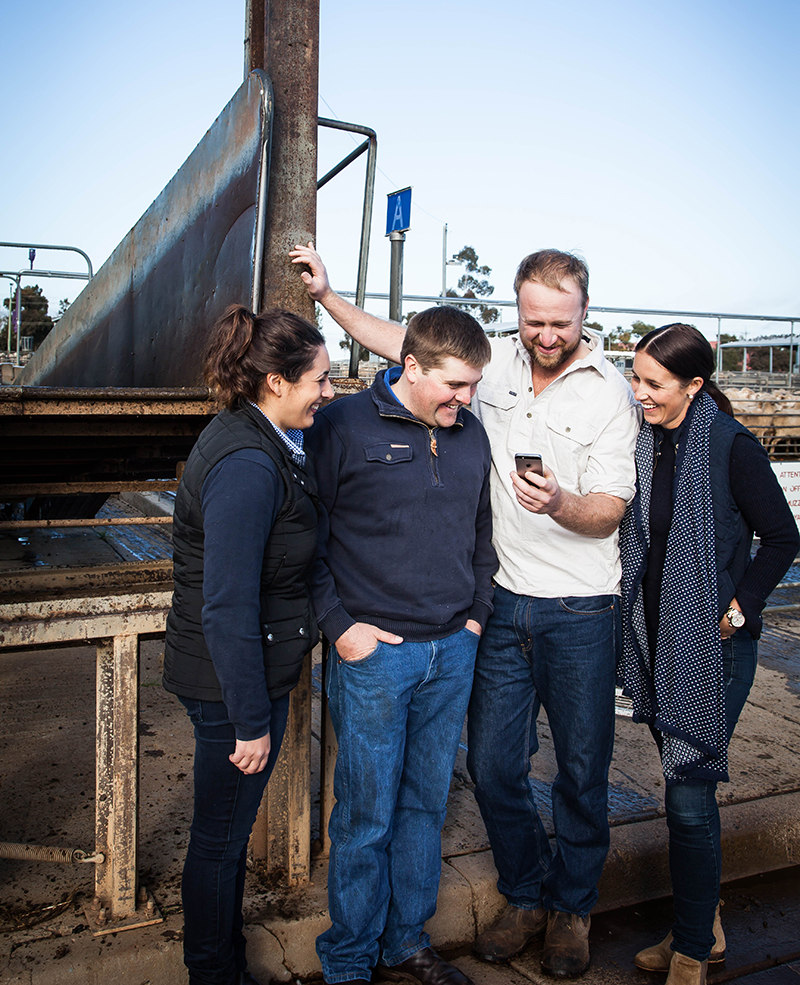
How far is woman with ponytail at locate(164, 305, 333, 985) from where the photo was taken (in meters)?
1.80

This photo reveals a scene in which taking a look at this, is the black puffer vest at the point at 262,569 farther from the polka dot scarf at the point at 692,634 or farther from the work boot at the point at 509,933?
the work boot at the point at 509,933

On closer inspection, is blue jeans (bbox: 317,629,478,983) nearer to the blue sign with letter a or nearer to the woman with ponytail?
the woman with ponytail

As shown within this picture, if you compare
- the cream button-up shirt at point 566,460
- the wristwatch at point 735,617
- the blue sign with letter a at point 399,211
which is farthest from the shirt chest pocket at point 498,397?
the blue sign with letter a at point 399,211

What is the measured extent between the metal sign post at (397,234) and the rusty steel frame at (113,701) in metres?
2.98

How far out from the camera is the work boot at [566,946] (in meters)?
2.54

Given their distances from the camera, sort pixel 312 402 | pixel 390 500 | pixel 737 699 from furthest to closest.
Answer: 1. pixel 737 699
2. pixel 390 500
3. pixel 312 402

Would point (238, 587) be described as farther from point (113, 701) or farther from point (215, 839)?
point (113, 701)

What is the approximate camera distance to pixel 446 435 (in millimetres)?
2309

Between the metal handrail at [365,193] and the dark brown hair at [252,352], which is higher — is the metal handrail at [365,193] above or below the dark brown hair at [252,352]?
above

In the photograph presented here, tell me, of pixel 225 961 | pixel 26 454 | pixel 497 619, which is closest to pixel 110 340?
pixel 26 454

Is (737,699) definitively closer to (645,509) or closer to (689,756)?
(689,756)

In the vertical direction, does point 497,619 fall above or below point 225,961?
above

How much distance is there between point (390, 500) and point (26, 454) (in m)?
2.55

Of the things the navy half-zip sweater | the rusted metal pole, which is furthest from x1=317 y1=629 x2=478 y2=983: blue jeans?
the rusted metal pole
